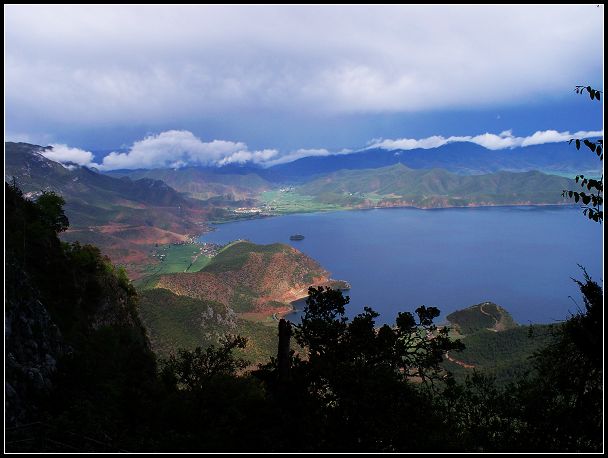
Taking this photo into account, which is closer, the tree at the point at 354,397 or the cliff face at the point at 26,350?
the tree at the point at 354,397

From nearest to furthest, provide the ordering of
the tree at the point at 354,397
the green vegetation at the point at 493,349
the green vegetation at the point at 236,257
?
the tree at the point at 354,397, the green vegetation at the point at 493,349, the green vegetation at the point at 236,257

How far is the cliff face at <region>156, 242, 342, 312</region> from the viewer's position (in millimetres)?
147375

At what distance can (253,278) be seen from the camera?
17075 centimetres

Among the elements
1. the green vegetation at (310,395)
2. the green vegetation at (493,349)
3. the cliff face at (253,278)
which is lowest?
the green vegetation at (493,349)

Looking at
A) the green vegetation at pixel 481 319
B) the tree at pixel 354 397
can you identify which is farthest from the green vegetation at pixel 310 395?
the green vegetation at pixel 481 319

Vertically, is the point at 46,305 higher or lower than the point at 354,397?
higher

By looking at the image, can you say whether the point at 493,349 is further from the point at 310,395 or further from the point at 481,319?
the point at 310,395

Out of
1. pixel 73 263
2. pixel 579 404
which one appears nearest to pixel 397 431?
pixel 579 404

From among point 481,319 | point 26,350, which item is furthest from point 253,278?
point 26,350

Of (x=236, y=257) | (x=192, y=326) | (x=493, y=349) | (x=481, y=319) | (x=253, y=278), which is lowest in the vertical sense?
(x=493, y=349)

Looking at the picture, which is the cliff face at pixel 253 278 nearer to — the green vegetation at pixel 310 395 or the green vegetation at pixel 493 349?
the green vegetation at pixel 493 349

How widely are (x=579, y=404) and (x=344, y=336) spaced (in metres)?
7.20

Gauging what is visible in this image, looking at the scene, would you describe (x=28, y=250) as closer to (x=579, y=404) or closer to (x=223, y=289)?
(x=579, y=404)

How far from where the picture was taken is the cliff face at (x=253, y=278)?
484 ft
